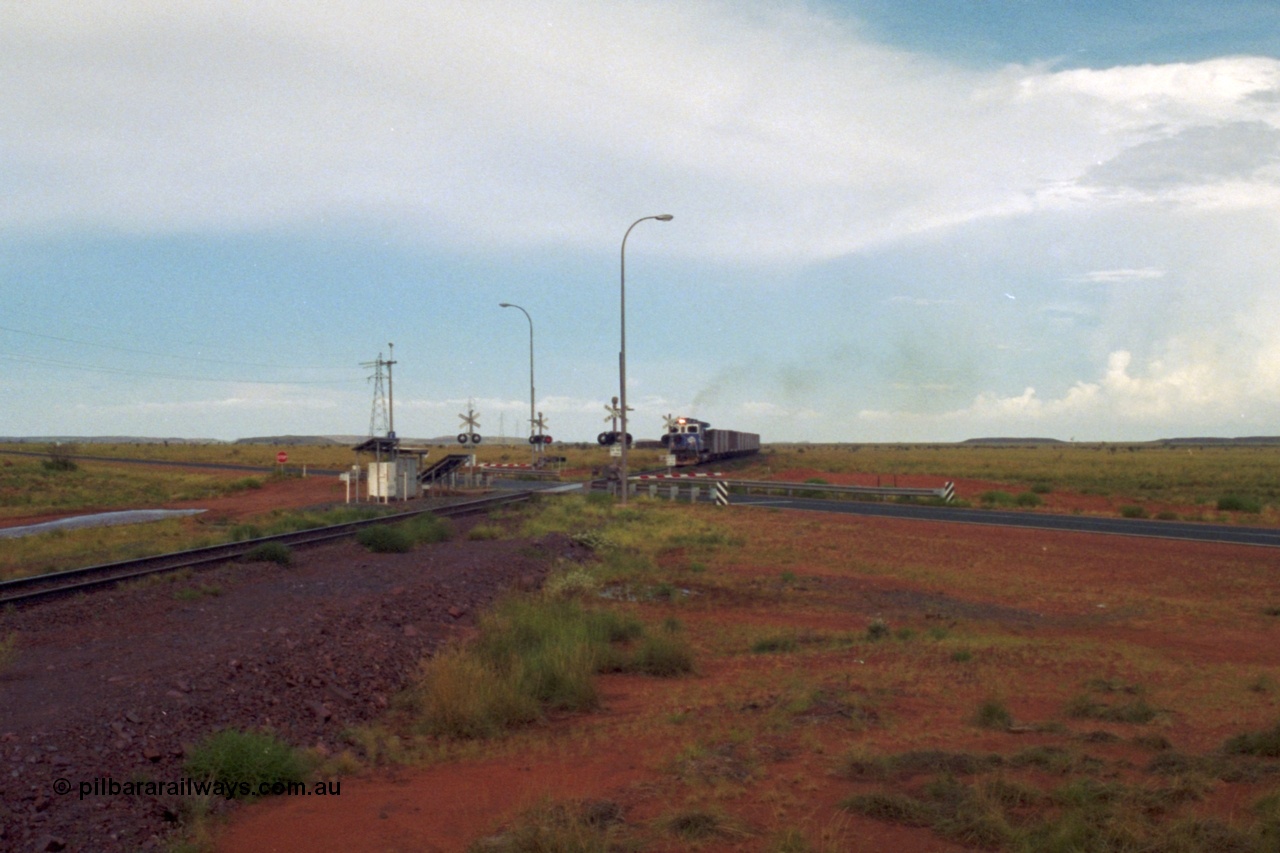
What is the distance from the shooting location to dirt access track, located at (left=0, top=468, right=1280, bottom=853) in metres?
6.97

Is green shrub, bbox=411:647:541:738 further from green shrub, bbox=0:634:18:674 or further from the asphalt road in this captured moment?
the asphalt road

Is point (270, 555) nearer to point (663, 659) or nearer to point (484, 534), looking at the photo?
point (484, 534)

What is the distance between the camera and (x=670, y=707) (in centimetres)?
1097

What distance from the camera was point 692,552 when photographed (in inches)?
1075

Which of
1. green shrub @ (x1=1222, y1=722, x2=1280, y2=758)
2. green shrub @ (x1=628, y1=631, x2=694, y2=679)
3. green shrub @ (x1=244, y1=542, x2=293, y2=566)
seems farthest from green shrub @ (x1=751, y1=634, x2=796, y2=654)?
green shrub @ (x1=244, y1=542, x2=293, y2=566)

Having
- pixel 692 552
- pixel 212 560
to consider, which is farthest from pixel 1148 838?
pixel 692 552

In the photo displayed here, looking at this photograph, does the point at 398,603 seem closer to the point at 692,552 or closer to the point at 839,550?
the point at 692,552

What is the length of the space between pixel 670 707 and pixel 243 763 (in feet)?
15.5

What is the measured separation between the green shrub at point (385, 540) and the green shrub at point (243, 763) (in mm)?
16250

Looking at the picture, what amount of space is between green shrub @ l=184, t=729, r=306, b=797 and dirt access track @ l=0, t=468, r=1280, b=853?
0.71ft

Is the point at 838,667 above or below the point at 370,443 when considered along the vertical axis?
below

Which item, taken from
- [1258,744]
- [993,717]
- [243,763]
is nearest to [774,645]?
[993,717]

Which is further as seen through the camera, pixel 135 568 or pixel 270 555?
pixel 270 555

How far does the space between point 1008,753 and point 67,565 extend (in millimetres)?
21039
